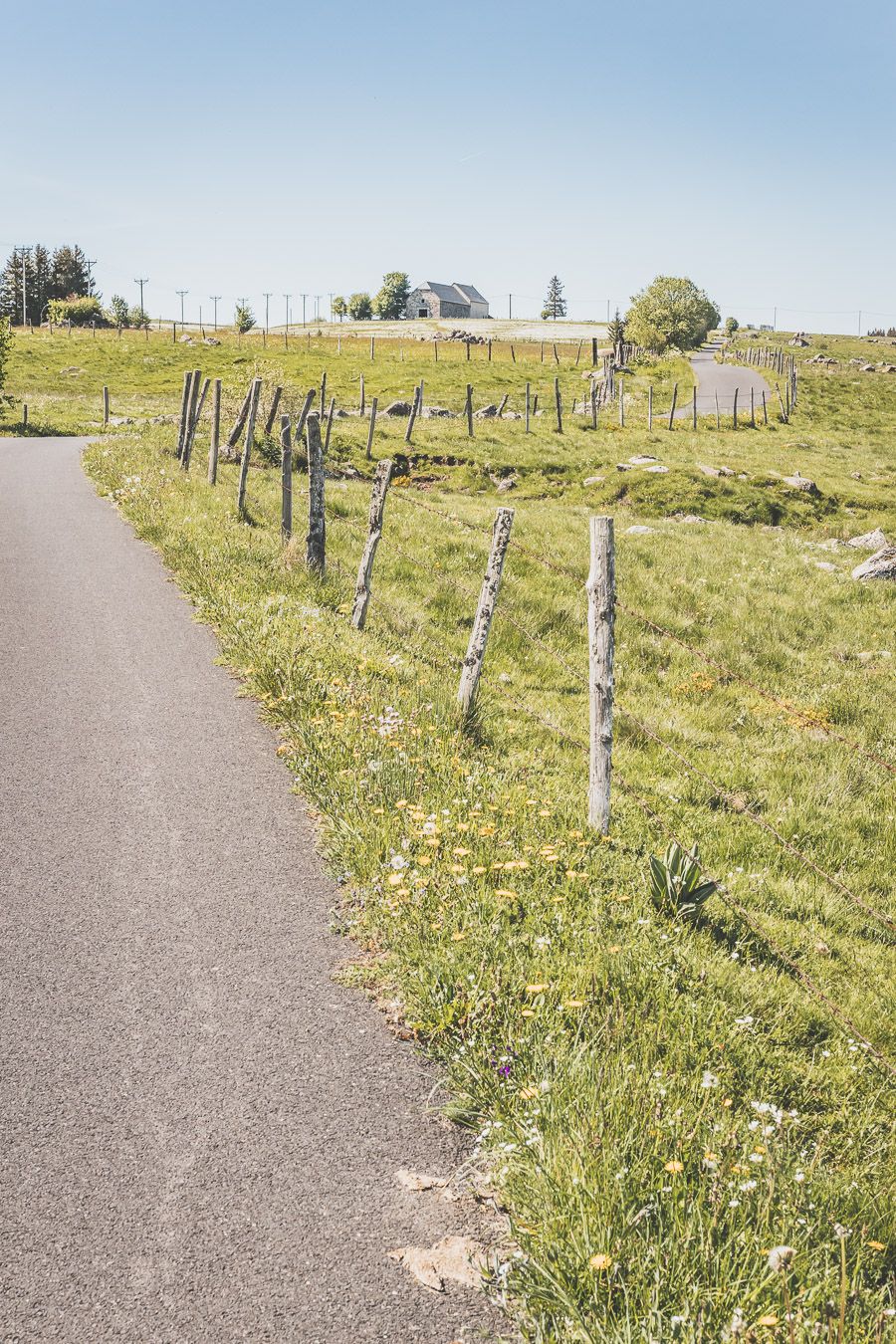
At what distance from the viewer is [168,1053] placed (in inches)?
172

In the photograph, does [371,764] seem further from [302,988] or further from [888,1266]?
[888,1266]

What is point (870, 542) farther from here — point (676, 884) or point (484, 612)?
point (676, 884)

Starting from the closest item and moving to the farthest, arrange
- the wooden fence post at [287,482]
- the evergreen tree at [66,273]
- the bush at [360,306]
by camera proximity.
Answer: the wooden fence post at [287,482], the evergreen tree at [66,273], the bush at [360,306]

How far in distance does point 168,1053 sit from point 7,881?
212 cm

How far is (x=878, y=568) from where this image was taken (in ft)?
58.4

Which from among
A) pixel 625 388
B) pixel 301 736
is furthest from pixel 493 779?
pixel 625 388

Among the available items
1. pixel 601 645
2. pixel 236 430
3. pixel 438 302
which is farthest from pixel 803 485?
pixel 438 302

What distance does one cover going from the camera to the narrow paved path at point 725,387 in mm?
49219

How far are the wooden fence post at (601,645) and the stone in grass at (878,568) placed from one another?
12.8 metres

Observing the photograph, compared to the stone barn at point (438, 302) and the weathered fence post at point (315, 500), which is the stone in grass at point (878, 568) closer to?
the weathered fence post at point (315, 500)

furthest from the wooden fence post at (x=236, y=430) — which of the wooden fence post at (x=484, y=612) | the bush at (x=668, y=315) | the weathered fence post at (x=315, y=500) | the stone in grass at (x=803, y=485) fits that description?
the bush at (x=668, y=315)

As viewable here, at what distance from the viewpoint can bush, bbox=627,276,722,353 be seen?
99125mm

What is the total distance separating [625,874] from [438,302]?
18762 centimetres

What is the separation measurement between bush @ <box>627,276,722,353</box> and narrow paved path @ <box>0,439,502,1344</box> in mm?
101078
